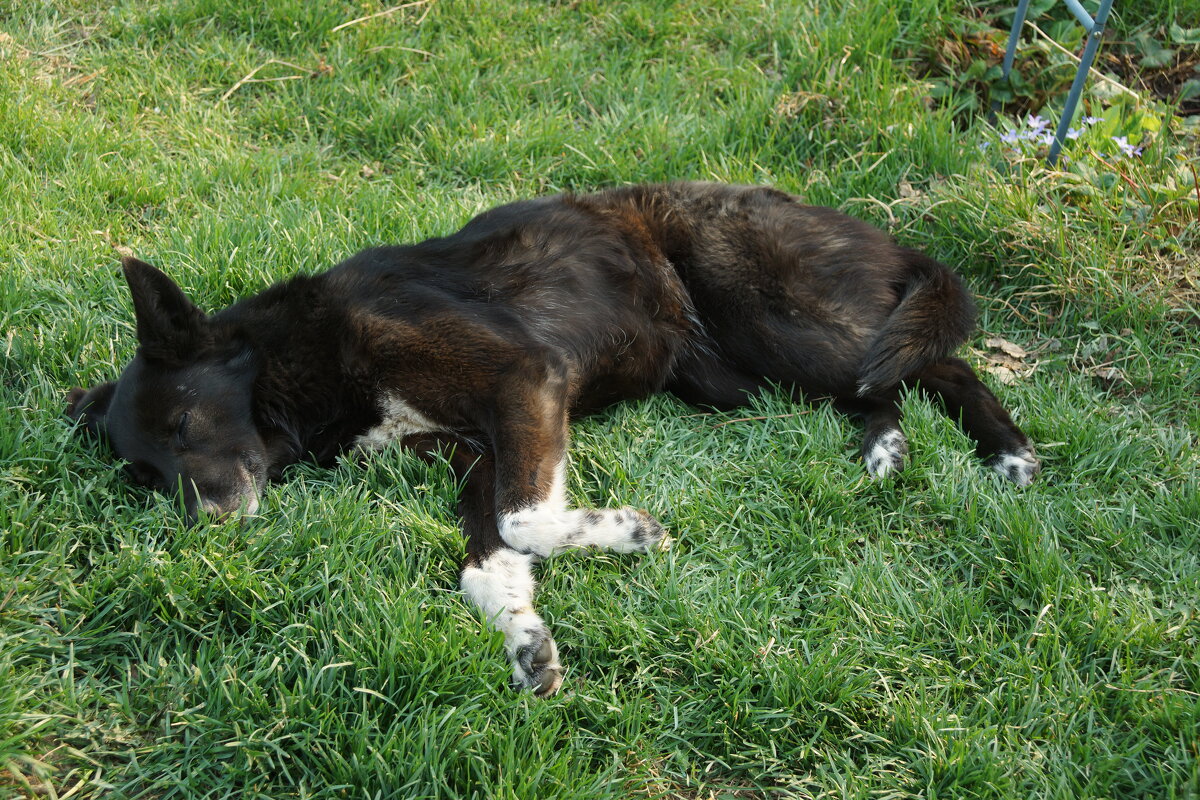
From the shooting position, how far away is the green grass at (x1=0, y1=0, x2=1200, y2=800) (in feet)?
8.08

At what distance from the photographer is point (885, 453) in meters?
3.49

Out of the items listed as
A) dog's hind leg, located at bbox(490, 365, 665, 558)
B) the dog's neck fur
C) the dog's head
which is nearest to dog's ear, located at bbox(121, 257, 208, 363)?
the dog's head

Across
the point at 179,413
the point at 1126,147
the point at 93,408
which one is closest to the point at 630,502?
the point at 179,413

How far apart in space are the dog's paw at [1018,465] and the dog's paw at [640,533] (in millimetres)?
1323

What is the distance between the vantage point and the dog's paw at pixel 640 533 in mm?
3098

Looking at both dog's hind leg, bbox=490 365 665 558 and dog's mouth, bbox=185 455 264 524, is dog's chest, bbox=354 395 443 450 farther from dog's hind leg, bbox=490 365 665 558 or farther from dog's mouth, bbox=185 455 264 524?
dog's mouth, bbox=185 455 264 524

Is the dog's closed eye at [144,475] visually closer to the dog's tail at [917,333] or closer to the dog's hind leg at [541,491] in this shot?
the dog's hind leg at [541,491]

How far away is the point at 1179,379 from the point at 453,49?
4.23m

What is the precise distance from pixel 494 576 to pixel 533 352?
35.3 inches

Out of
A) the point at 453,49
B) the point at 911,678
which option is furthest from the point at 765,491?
the point at 453,49

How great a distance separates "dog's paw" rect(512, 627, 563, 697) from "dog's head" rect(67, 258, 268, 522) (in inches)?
43.0

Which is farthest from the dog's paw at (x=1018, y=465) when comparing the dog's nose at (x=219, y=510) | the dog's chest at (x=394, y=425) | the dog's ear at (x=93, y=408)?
the dog's ear at (x=93, y=408)

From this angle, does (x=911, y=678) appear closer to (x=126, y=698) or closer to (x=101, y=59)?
(x=126, y=698)

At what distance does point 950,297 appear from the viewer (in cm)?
378
